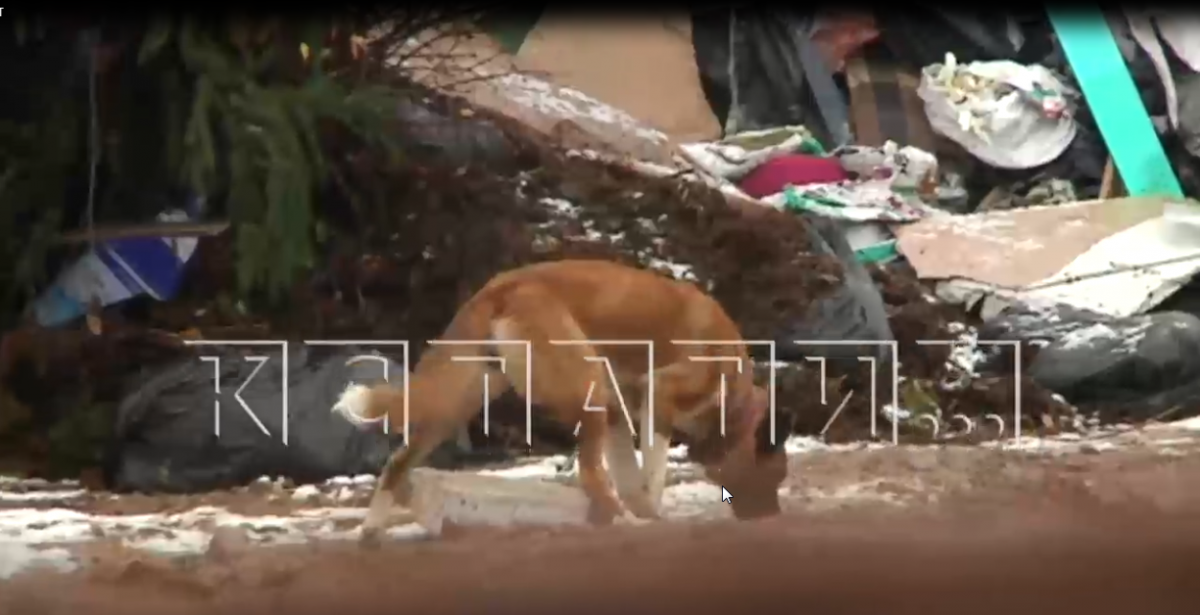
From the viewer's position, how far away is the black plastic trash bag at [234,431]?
1.84 metres

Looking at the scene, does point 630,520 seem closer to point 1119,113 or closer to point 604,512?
point 604,512

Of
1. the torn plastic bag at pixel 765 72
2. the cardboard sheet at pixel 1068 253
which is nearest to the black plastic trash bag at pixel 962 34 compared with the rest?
the torn plastic bag at pixel 765 72

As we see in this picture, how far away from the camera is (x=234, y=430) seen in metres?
1.84

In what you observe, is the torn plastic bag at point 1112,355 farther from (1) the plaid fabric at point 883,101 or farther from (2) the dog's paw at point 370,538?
(2) the dog's paw at point 370,538

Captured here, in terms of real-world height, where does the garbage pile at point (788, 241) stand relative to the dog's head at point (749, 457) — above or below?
above

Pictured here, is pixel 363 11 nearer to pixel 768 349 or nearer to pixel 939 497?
pixel 768 349

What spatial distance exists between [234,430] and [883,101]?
1075 mm

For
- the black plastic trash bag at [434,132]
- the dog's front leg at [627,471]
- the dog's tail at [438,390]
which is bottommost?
the dog's front leg at [627,471]

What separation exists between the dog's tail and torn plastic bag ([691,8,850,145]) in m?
0.51

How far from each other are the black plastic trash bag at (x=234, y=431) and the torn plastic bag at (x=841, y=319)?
613 mm

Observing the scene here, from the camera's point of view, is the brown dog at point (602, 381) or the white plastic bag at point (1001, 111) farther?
the white plastic bag at point (1001, 111)

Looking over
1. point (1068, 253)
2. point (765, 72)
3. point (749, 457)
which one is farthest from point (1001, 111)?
point (749, 457)

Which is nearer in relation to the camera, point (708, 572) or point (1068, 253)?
point (708, 572)

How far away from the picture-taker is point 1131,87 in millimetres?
1979
